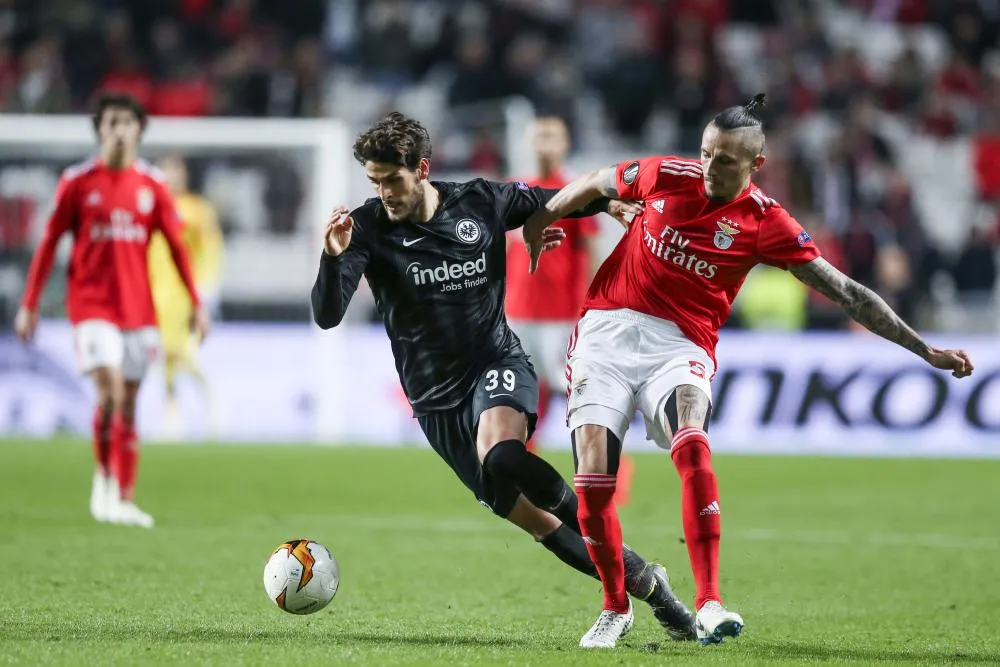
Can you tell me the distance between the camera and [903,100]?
2075 cm

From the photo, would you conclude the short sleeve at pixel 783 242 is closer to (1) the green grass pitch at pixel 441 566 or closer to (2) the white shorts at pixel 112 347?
(1) the green grass pitch at pixel 441 566

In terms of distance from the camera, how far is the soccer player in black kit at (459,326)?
19.2 ft

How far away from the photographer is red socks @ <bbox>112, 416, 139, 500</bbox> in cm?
986

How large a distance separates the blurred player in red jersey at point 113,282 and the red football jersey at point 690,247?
4.38 metres

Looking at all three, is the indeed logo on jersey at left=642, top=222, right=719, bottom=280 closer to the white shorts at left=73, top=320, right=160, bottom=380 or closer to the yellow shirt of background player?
the white shorts at left=73, top=320, right=160, bottom=380

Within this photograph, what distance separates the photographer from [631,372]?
235 inches

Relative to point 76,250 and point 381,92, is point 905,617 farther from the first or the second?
point 381,92

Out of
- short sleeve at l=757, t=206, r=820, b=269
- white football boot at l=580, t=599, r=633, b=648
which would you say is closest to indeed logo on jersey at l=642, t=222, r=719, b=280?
short sleeve at l=757, t=206, r=820, b=269

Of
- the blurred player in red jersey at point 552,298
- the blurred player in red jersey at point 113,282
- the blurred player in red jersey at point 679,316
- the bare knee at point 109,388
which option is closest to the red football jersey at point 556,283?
the blurred player in red jersey at point 552,298

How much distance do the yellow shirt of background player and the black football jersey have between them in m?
9.45

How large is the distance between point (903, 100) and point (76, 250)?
45.5 feet

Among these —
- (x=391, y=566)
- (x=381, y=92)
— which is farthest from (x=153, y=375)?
(x=391, y=566)

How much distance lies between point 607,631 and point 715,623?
0.49 m

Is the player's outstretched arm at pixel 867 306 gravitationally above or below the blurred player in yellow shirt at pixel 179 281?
above
